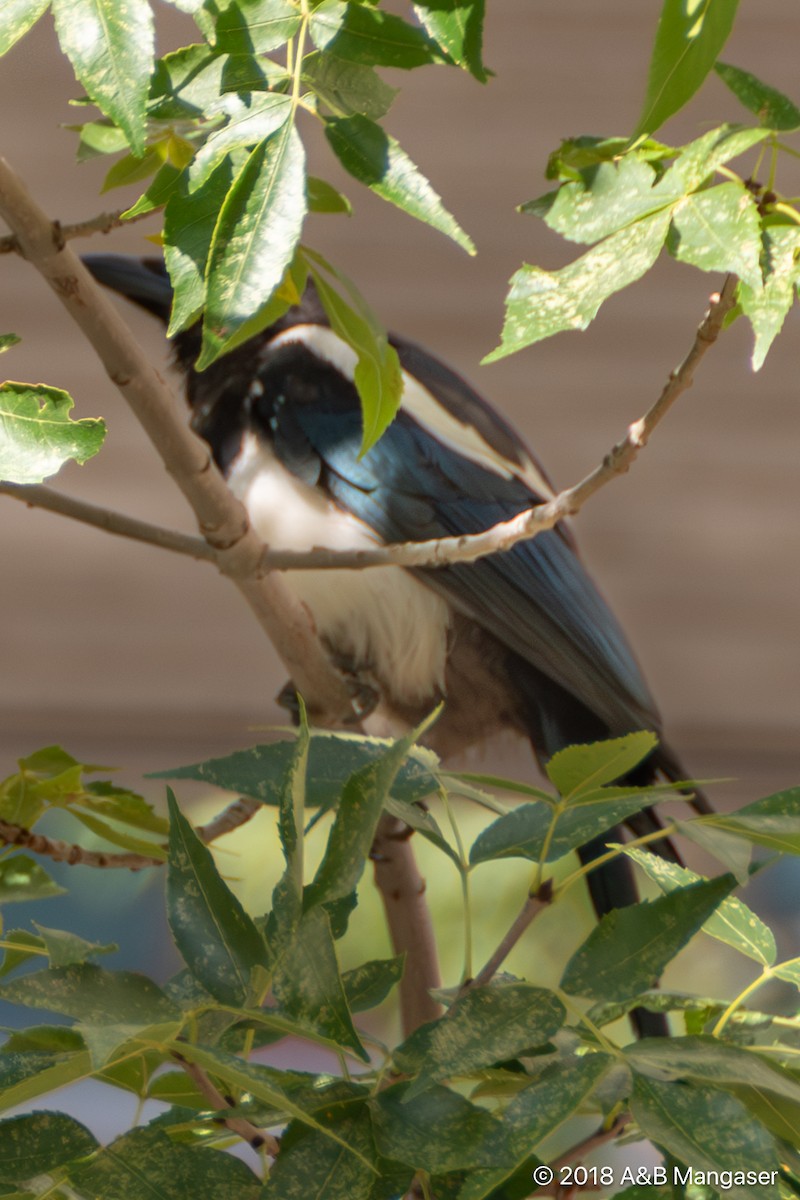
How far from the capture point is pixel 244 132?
15.0 inches

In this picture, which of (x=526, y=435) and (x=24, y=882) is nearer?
(x=24, y=882)

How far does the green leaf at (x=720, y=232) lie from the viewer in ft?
1.38

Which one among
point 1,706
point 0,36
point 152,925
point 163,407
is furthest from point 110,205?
point 0,36

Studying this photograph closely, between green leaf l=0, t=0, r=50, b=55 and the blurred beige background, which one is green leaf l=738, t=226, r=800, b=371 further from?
the blurred beige background

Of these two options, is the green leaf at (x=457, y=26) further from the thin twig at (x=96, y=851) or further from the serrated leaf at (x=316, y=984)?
the thin twig at (x=96, y=851)

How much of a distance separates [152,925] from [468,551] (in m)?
1.19

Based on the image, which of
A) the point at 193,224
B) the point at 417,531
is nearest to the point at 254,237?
the point at 193,224

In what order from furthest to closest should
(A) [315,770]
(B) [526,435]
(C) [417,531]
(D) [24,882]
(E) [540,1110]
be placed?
1. (B) [526,435]
2. (C) [417,531]
3. (D) [24,882]
4. (A) [315,770]
5. (E) [540,1110]

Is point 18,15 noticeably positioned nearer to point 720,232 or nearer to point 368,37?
point 368,37

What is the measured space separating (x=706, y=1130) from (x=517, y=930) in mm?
87

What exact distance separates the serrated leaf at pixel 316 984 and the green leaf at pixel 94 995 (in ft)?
0.10

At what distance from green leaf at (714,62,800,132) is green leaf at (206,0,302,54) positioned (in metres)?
0.14

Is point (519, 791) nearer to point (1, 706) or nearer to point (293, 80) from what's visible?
point (293, 80)

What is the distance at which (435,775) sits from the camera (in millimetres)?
439
